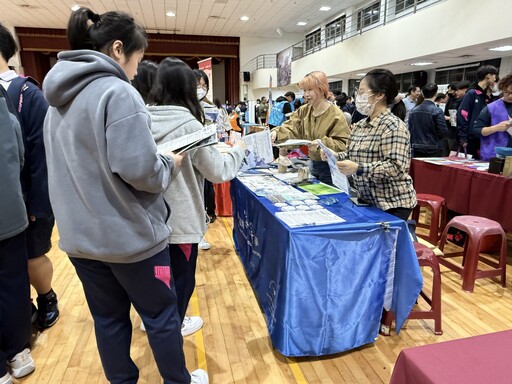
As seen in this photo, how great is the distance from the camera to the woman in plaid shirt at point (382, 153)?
1.80 metres

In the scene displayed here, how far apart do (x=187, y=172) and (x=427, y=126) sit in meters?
3.57

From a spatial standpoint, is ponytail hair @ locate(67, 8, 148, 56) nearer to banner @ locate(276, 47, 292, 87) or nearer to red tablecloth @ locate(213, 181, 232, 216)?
red tablecloth @ locate(213, 181, 232, 216)

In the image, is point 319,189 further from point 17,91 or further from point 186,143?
point 17,91

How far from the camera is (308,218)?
5.56 feet

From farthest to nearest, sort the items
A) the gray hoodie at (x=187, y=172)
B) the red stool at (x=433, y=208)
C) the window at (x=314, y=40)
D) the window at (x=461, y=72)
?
1. the window at (x=314, y=40)
2. the window at (x=461, y=72)
3. the red stool at (x=433, y=208)
4. the gray hoodie at (x=187, y=172)

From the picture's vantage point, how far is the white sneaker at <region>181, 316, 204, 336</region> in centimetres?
202

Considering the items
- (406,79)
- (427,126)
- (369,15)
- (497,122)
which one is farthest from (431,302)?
(369,15)

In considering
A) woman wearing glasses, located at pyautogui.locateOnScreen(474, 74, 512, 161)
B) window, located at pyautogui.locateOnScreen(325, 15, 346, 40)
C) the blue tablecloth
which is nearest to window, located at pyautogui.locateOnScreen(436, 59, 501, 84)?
window, located at pyautogui.locateOnScreen(325, 15, 346, 40)

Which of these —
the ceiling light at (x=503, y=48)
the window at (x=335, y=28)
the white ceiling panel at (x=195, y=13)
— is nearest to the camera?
the ceiling light at (x=503, y=48)

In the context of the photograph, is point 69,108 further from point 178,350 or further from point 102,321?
point 178,350

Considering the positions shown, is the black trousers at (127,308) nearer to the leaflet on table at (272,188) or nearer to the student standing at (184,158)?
the student standing at (184,158)

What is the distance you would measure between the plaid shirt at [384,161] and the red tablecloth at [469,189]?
1.35m

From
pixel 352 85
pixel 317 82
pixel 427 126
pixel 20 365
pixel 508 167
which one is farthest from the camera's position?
pixel 352 85

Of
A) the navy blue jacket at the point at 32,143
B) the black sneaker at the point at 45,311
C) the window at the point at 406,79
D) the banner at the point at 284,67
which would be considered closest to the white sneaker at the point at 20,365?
the black sneaker at the point at 45,311
